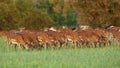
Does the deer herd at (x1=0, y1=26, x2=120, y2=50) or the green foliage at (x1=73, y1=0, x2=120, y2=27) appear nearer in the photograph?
the deer herd at (x1=0, y1=26, x2=120, y2=50)

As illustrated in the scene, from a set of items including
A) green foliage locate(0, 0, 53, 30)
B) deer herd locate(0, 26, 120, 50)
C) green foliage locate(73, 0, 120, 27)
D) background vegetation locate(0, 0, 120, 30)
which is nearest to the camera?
deer herd locate(0, 26, 120, 50)

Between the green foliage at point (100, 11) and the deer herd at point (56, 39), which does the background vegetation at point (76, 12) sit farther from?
the deer herd at point (56, 39)

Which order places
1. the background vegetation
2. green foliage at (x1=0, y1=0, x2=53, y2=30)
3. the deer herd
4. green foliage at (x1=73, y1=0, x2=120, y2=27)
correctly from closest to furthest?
1. the deer herd
2. green foliage at (x1=73, y1=0, x2=120, y2=27)
3. the background vegetation
4. green foliage at (x1=0, y1=0, x2=53, y2=30)

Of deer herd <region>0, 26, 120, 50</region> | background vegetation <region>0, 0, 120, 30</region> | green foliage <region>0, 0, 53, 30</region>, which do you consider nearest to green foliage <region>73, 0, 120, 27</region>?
background vegetation <region>0, 0, 120, 30</region>

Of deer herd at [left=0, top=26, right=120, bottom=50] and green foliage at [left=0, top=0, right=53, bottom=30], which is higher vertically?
deer herd at [left=0, top=26, right=120, bottom=50]

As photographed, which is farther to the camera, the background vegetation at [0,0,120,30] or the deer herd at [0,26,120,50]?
the background vegetation at [0,0,120,30]

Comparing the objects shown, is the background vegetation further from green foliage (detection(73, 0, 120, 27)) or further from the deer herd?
the deer herd

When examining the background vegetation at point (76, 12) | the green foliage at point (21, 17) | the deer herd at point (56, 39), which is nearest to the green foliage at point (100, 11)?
the background vegetation at point (76, 12)

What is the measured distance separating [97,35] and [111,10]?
918 centimetres

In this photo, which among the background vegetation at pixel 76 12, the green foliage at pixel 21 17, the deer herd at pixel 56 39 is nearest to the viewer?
the deer herd at pixel 56 39

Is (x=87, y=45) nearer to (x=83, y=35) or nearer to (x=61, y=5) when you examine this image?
(x=83, y=35)

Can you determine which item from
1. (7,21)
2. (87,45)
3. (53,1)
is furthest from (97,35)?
(53,1)

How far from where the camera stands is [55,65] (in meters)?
9.10

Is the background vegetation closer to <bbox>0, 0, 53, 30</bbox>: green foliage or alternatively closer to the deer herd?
<bbox>0, 0, 53, 30</bbox>: green foliage
